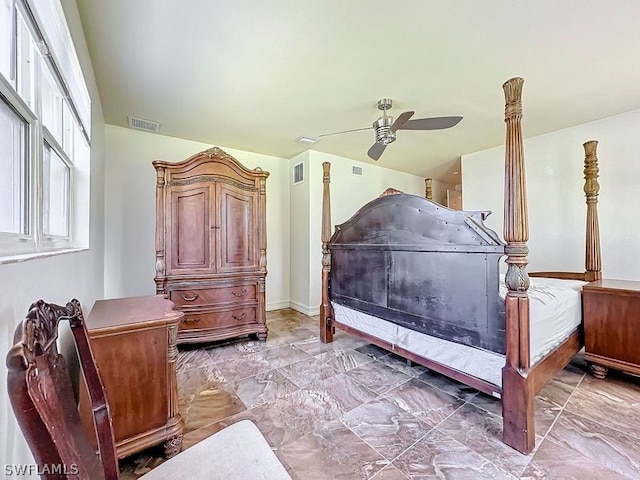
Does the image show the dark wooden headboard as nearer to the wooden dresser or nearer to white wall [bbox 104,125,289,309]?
the wooden dresser

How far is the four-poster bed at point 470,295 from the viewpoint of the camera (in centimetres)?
164

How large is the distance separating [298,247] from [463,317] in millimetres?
3103

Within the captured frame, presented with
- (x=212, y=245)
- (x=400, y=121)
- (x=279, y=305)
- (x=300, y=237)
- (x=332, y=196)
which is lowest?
(x=279, y=305)

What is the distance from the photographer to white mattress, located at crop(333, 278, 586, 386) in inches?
71.2

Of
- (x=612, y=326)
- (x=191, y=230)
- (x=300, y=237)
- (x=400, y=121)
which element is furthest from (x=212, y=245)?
(x=612, y=326)

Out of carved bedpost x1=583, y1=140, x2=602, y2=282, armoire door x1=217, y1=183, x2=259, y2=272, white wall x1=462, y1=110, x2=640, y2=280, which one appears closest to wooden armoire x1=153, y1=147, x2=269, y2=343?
armoire door x1=217, y1=183, x2=259, y2=272

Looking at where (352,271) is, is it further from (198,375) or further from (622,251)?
(622,251)

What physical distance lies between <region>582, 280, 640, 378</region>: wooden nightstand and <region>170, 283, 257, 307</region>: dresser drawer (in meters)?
3.24

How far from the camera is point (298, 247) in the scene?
471cm

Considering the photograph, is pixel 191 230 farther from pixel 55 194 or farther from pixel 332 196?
pixel 332 196

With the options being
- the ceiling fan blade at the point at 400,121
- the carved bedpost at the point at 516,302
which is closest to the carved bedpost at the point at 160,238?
the ceiling fan blade at the point at 400,121

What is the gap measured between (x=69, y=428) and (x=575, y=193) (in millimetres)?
4938

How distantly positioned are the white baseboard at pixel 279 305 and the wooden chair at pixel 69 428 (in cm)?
368

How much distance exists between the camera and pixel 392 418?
1.90 m
